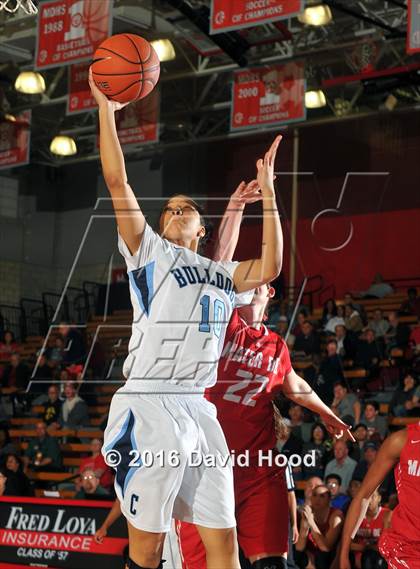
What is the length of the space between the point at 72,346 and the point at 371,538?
8983 millimetres

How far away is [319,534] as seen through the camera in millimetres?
8062

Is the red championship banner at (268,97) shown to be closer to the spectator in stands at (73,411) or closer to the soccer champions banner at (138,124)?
the soccer champions banner at (138,124)

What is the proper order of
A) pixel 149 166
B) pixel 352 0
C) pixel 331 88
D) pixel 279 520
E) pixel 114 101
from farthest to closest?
pixel 149 166 → pixel 331 88 → pixel 352 0 → pixel 279 520 → pixel 114 101

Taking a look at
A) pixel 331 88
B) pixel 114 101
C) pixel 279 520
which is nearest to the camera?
pixel 114 101

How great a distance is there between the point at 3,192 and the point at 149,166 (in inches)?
135

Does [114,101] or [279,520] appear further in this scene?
[279,520]

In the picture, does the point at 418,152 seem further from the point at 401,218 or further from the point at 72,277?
the point at 72,277

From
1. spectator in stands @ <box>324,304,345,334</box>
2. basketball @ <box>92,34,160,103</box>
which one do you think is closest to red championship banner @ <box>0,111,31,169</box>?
spectator in stands @ <box>324,304,345,334</box>

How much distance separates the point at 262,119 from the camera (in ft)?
44.8

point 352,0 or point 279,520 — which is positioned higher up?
point 352,0

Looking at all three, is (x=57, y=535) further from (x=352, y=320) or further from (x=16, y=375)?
(x=16, y=375)

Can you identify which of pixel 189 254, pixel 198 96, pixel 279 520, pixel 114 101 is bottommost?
pixel 279 520

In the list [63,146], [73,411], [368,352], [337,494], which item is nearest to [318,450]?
[337,494]

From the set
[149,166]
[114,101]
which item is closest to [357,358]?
[149,166]
